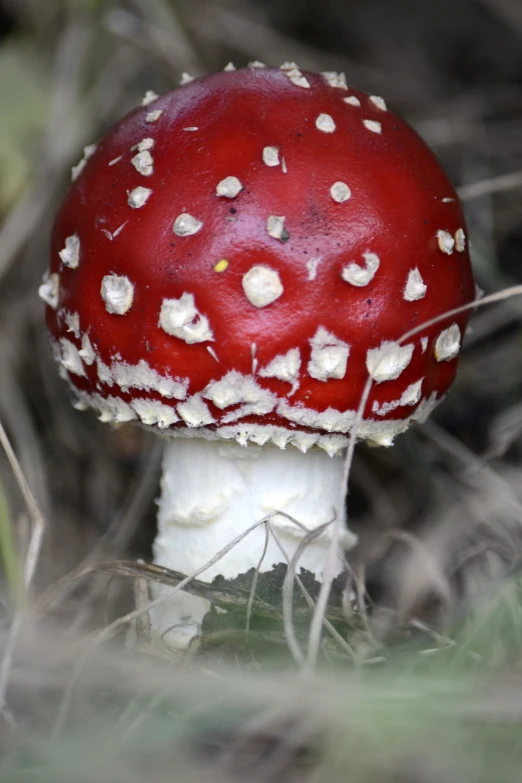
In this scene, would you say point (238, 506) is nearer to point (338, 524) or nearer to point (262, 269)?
point (338, 524)

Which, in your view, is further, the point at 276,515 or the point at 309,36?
the point at 309,36

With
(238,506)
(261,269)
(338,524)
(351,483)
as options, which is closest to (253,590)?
(238,506)

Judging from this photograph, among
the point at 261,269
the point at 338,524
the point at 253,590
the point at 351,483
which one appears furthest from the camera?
the point at 351,483

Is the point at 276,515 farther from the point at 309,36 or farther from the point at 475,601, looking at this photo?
the point at 309,36

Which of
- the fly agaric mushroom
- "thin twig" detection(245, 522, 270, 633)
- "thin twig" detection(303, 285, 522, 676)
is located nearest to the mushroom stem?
the fly agaric mushroom

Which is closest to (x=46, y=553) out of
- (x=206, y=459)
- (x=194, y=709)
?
(x=206, y=459)

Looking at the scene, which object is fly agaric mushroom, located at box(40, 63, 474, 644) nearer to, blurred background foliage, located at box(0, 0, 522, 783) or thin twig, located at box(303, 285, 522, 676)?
thin twig, located at box(303, 285, 522, 676)
